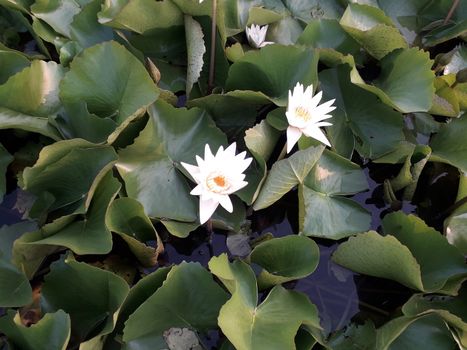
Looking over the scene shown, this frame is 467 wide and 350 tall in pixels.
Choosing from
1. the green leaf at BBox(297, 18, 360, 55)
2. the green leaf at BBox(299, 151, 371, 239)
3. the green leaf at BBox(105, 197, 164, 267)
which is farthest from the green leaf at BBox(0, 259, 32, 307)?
the green leaf at BBox(297, 18, 360, 55)

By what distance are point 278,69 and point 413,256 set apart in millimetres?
649

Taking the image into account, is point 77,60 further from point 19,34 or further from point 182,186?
point 19,34

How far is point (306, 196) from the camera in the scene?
1562 mm

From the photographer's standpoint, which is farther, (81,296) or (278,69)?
(278,69)

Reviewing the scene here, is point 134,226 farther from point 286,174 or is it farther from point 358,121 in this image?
point 358,121

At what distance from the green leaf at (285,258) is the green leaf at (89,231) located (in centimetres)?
38

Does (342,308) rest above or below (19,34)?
below

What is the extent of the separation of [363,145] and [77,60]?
876mm

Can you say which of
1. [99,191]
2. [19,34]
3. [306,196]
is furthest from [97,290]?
[19,34]

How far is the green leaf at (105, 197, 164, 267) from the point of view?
1.40 meters

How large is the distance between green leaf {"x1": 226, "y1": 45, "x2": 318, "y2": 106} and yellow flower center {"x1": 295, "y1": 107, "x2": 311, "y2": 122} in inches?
3.8

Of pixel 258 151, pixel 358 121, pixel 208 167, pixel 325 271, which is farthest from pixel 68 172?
pixel 358 121

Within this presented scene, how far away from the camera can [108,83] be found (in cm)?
157

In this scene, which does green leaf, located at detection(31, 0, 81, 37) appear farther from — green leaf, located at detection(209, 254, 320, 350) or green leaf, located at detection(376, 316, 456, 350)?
green leaf, located at detection(376, 316, 456, 350)
